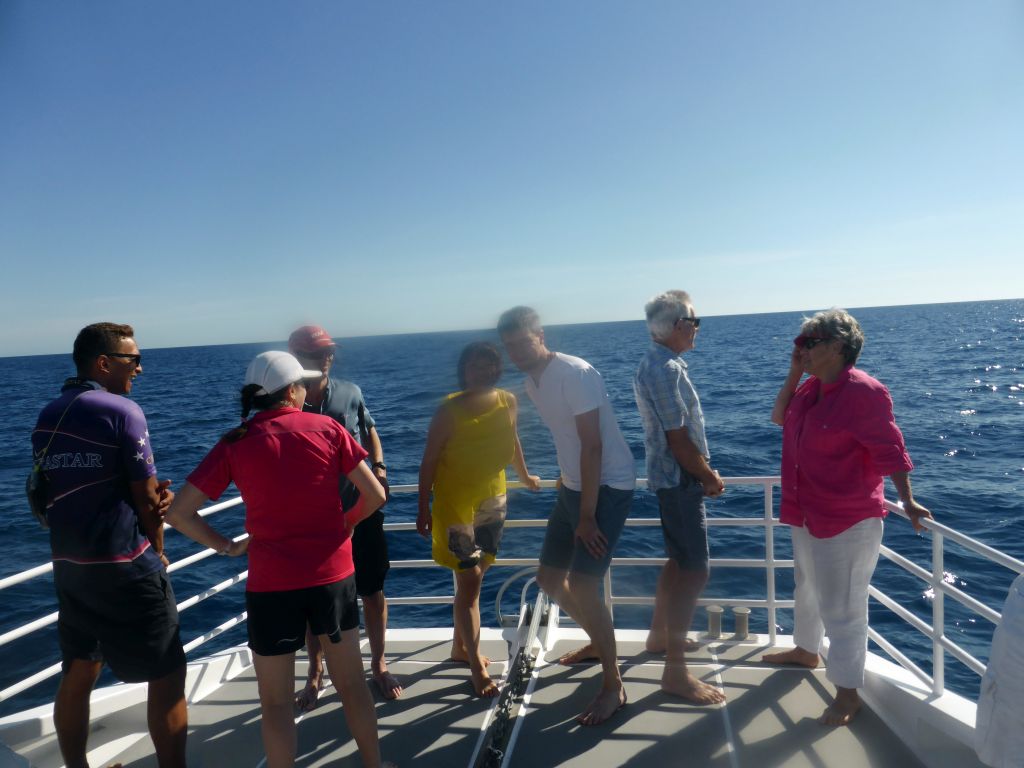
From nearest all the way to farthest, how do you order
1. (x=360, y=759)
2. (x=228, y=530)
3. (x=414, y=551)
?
1. (x=360, y=759)
2. (x=414, y=551)
3. (x=228, y=530)

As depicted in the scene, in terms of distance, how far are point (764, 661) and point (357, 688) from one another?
212cm

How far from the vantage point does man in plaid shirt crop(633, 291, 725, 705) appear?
9.45ft

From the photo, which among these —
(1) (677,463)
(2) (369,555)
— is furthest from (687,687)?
(2) (369,555)

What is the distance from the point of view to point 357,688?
7.84 ft

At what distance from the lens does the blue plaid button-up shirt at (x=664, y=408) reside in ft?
9.39

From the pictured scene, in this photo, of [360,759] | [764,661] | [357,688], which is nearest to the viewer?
[357,688]

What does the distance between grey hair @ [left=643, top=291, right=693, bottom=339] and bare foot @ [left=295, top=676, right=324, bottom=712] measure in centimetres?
232

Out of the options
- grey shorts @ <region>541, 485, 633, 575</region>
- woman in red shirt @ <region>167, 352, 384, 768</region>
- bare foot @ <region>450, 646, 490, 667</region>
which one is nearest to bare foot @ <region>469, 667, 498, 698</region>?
bare foot @ <region>450, 646, 490, 667</region>

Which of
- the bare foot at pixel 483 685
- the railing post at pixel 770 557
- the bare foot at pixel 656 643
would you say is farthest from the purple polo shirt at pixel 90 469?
the railing post at pixel 770 557

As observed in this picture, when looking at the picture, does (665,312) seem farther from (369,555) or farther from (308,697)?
(308,697)

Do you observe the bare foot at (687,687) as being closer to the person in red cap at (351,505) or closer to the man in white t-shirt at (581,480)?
the man in white t-shirt at (581,480)

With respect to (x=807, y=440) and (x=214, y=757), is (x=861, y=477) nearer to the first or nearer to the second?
(x=807, y=440)

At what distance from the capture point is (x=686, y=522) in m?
3.04

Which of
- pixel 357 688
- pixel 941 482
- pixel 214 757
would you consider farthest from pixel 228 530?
pixel 941 482
